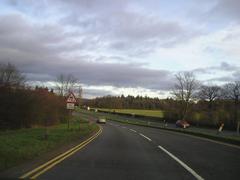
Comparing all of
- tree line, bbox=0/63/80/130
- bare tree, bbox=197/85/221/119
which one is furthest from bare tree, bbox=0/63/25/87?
bare tree, bbox=197/85/221/119

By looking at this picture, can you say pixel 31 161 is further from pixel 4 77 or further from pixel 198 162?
pixel 4 77

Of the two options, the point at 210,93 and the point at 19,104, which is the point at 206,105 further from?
the point at 19,104

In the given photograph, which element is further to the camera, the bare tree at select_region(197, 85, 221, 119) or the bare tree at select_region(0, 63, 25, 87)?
the bare tree at select_region(197, 85, 221, 119)

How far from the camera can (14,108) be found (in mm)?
41250

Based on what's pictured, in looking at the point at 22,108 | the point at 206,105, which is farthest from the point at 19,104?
the point at 206,105

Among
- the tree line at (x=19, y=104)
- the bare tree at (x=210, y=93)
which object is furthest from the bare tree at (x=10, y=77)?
the bare tree at (x=210, y=93)

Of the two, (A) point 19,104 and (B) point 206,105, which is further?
(B) point 206,105

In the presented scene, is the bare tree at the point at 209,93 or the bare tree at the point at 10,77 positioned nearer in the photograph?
the bare tree at the point at 10,77

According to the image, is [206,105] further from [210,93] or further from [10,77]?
[10,77]

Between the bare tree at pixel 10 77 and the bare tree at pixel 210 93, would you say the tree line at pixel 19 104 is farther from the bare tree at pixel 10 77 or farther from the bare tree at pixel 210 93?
the bare tree at pixel 210 93

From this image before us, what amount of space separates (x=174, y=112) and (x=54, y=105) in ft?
171

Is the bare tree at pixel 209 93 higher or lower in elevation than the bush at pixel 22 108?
higher

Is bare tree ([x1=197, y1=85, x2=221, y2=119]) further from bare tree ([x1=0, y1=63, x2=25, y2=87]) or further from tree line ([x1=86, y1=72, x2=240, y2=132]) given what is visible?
bare tree ([x1=0, y1=63, x2=25, y2=87])

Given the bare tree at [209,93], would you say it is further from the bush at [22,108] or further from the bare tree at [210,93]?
the bush at [22,108]
